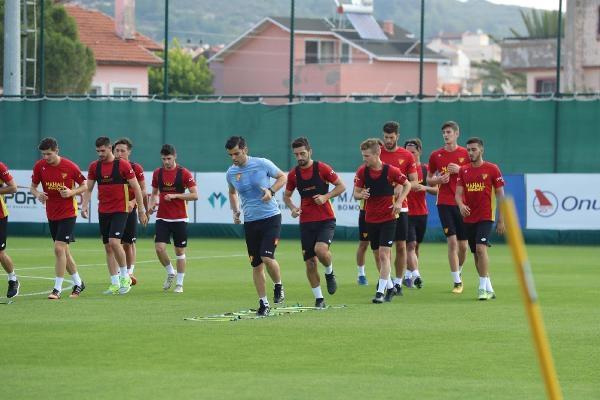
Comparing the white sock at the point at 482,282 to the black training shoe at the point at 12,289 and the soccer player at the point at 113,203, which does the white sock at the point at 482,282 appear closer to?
the soccer player at the point at 113,203

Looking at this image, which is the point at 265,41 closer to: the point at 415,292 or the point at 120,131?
the point at 120,131

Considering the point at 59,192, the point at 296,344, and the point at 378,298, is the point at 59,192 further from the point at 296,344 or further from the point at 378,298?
the point at 296,344

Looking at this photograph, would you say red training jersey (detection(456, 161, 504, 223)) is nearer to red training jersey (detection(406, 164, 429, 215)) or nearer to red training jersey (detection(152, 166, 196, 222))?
red training jersey (detection(406, 164, 429, 215))

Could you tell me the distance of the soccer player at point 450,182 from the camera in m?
19.5

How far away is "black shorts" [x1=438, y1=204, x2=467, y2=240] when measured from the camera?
1958cm

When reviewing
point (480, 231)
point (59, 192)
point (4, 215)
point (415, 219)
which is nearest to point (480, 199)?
point (480, 231)

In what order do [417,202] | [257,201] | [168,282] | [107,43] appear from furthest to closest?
[107,43]
[417,202]
[168,282]
[257,201]

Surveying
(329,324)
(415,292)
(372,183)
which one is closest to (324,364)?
(329,324)

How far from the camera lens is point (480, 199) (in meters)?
18.1

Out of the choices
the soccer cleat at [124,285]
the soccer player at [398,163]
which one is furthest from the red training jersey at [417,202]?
the soccer cleat at [124,285]

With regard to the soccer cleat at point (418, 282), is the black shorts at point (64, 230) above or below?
above

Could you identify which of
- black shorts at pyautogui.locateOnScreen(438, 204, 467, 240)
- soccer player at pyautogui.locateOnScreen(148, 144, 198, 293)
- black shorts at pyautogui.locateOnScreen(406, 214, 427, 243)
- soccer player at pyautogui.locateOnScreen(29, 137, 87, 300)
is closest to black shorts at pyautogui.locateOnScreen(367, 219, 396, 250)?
black shorts at pyautogui.locateOnScreen(438, 204, 467, 240)

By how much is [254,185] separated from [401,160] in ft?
11.2

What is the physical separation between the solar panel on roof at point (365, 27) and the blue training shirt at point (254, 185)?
87.0m
